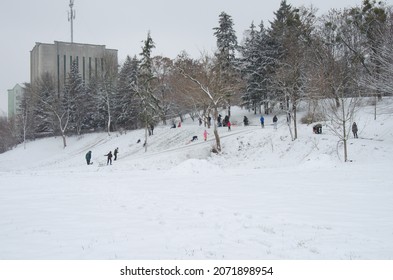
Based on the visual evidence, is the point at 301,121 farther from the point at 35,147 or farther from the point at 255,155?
the point at 35,147

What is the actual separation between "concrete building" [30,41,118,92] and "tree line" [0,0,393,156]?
440 inches

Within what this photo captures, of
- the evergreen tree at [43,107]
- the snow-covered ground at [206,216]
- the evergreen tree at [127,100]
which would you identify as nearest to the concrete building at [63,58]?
the evergreen tree at [43,107]

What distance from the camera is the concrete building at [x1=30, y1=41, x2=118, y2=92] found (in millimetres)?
67162

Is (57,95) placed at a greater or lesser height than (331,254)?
greater

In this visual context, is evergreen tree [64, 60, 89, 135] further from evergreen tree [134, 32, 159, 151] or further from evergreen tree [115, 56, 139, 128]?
evergreen tree [134, 32, 159, 151]

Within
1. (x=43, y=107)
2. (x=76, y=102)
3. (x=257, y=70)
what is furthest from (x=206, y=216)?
(x=43, y=107)

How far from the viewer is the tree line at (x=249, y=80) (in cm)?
2781

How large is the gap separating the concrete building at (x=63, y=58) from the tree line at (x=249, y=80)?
36.6 feet

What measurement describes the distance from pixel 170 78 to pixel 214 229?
41.9 metres

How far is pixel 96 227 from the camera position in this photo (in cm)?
717

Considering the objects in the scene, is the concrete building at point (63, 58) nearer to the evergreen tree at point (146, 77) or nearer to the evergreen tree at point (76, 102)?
the evergreen tree at point (76, 102)

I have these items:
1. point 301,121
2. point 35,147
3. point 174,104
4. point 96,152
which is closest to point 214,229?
point 301,121

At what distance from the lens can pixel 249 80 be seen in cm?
4141

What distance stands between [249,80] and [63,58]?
47.2 metres
